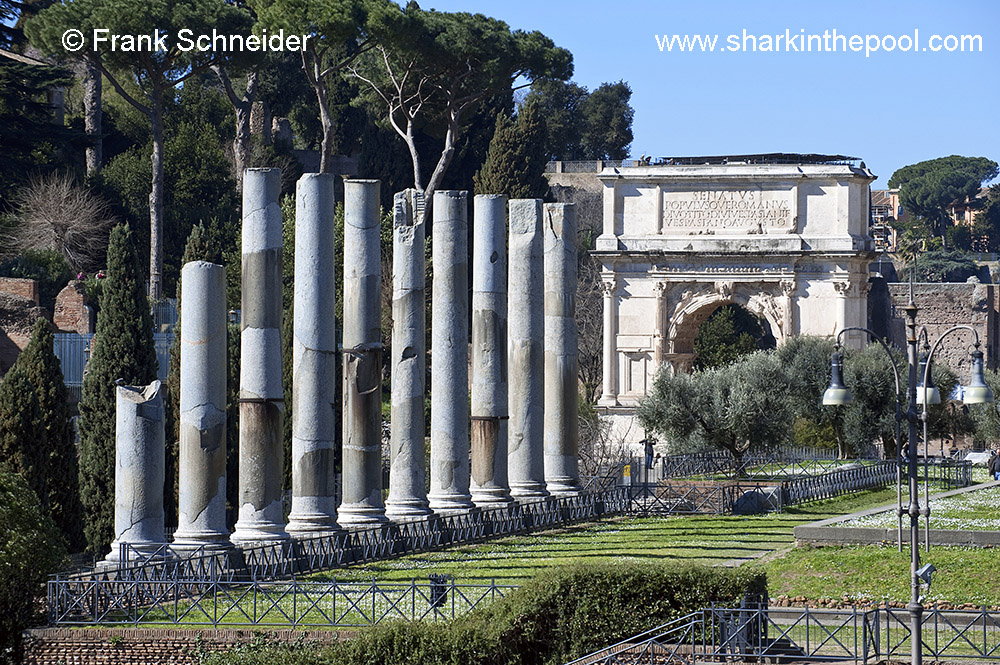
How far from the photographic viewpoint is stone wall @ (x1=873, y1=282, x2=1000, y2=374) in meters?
64.5

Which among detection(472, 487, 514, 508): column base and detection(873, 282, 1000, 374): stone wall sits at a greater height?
detection(873, 282, 1000, 374): stone wall

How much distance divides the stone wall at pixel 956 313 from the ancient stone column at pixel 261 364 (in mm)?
45526

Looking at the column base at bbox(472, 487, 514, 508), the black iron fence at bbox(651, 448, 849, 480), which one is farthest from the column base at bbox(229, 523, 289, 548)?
the black iron fence at bbox(651, 448, 849, 480)

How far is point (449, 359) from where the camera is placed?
26.2 m

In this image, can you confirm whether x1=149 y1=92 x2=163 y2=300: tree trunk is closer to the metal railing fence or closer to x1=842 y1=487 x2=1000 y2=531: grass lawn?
x1=842 y1=487 x2=1000 y2=531: grass lawn

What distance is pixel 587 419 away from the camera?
45219mm

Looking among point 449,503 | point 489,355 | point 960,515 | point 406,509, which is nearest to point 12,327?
point 489,355

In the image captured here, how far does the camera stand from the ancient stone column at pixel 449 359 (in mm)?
26062

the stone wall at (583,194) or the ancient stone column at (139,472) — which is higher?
the stone wall at (583,194)

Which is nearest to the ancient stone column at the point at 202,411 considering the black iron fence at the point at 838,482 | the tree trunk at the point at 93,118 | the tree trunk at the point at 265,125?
the black iron fence at the point at 838,482

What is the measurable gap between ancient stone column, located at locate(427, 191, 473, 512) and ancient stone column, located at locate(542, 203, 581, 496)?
9.99ft

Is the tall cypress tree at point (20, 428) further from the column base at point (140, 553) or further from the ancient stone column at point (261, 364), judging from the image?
the column base at point (140, 553)

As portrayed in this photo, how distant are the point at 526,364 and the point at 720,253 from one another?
2388cm

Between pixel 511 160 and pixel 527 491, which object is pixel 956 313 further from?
pixel 527 491
